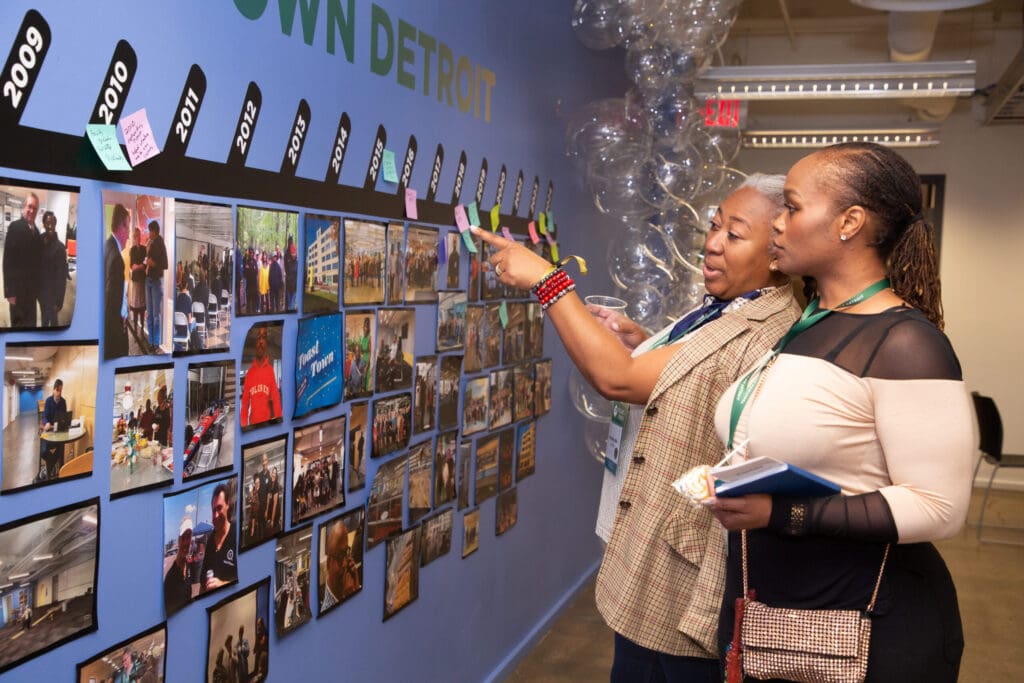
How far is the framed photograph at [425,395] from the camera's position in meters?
2.90

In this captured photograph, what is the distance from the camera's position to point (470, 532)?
3.41m

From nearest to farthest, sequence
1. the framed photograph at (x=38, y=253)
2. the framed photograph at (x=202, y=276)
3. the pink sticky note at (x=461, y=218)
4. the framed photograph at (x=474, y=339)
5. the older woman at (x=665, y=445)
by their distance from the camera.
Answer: the framed photograph at (x=38, y=253) → the framed photograph at (x=202, y=276) → the older woman at (x=665, y=445) → the pink sticky note at (x=461, y=218) → the framed photograph at (x=474, y=339)

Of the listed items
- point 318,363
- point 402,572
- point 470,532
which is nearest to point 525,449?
point 470,532

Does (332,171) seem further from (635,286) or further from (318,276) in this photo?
(635,286)

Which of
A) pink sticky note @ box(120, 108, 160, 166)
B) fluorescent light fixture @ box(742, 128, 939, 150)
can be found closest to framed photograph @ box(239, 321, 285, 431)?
pink sticky note @ box(120, 108, 160, 166)

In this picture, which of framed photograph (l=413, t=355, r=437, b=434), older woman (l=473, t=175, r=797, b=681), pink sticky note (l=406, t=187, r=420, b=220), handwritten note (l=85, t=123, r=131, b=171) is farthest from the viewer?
framed photograph (l=413, t=355, r=437, b=434)

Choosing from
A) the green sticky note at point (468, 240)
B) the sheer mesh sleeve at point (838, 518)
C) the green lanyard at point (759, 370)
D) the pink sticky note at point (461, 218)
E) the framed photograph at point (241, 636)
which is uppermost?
the pink sticky note at point (461, 218)

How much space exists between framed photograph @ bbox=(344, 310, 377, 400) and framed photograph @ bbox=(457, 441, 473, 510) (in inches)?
29.2

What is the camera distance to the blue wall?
1616 mm

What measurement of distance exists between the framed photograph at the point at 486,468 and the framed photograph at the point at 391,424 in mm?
627

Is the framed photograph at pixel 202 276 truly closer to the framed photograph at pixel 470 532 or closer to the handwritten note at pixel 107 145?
the handwritten note at pixel 107 145

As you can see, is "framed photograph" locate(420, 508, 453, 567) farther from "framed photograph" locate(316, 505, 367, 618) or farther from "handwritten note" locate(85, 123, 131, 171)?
"handwritten note" locate(85, 123, 131, 171)

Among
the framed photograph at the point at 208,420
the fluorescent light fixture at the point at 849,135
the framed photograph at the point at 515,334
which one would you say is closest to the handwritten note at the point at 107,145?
the framed photograph at the point at 208,420

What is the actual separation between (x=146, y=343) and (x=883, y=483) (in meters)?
1.26
